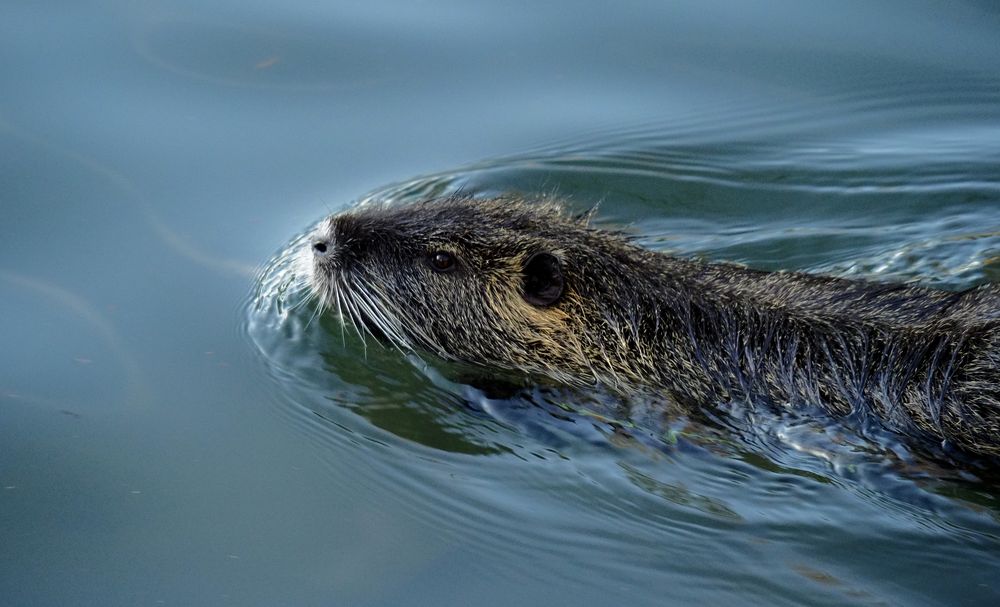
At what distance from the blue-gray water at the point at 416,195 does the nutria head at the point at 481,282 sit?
208mm

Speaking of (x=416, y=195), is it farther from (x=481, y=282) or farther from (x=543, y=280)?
(x=543, y=280)

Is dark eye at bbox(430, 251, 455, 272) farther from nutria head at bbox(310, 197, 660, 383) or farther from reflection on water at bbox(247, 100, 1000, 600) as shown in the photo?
reflection on water at bbox(247, 100, 1000, 600)

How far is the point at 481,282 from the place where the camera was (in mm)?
4883

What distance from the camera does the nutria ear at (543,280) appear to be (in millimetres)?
4785

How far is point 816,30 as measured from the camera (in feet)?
22.4

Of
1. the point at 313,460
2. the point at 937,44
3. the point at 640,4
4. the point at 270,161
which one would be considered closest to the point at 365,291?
the point at 313,460

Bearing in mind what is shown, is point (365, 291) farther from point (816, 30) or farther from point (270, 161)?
point (816, 30)

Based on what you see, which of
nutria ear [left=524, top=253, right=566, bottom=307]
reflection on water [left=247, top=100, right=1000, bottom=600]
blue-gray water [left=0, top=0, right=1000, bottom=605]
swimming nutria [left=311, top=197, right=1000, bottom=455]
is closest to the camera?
blue-gray water [left=0, top=0, right=1000, bottom=605]

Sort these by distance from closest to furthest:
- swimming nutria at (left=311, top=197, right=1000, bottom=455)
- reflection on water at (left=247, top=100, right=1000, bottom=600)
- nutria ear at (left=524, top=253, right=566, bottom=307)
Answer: reflection on water at (left=247, top=100, right=1000, bottom=600)
swimming nutria at (left=311, top=197, right=1000, bottom=455)
nutria ear at (left=524, top=253, right=566, bottom=307)

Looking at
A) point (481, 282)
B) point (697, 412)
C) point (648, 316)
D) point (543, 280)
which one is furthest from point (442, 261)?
point (697, 412)

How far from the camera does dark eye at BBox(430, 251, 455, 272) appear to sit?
4883mm

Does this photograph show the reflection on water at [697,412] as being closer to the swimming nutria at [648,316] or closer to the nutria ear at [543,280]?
the swimming nutria at [648,316]

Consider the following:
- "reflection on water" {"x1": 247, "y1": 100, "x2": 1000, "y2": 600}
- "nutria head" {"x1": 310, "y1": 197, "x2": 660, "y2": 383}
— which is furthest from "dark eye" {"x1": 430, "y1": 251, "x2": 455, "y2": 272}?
"reflection on water" {"x1": 247, "y1": 100, "x2": 1000, "y2": 600}

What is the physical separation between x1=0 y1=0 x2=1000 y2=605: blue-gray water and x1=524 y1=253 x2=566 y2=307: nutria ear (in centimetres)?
42
